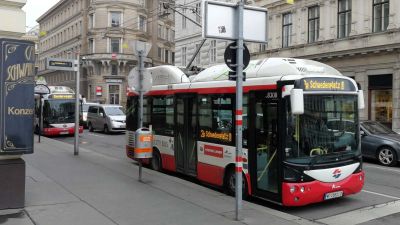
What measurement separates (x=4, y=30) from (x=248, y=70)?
4.66 m

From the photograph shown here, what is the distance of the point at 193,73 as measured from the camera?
41.5ft

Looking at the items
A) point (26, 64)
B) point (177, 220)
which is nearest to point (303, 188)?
point (177, 220)

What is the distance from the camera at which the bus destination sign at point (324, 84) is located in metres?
7.94

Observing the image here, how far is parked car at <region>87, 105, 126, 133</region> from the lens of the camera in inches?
1142

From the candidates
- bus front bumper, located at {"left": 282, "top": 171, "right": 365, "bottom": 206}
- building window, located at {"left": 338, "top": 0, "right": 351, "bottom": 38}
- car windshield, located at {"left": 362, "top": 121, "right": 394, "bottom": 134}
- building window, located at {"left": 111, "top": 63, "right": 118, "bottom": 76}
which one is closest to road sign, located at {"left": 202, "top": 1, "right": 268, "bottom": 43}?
bus front bumper, located at {"left": 282, "top": 171, "right": 365, "bottom": 206}

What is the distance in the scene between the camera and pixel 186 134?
11133 mm

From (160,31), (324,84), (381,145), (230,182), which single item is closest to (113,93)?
(160,31)

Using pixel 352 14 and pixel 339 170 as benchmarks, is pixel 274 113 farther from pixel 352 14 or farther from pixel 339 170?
pixel 352 14

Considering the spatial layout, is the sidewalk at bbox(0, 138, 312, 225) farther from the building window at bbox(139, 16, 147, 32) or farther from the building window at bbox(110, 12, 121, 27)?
the building window at bbox(139, 16, 147, 32)

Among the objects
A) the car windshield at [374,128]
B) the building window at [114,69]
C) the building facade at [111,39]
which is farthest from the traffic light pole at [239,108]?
the building window at [114,69]

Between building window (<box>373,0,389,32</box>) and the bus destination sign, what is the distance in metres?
19.0

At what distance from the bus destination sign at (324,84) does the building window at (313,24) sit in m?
22.5

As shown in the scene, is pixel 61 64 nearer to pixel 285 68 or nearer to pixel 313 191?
pixel 285 68

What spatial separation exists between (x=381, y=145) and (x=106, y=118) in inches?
742
